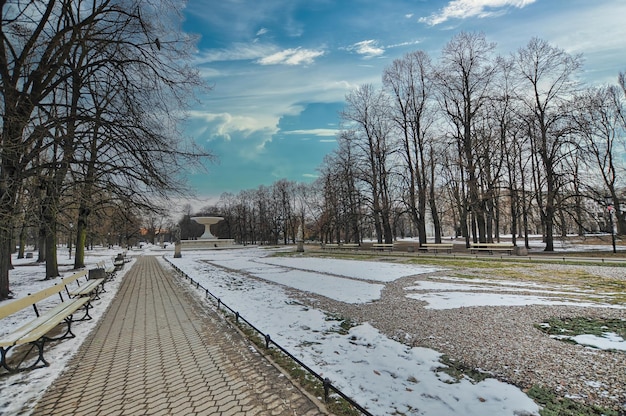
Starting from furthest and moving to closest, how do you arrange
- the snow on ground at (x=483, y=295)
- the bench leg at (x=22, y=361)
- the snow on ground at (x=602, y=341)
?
the snow on ground at (x=483, y=295) → the snow on ground at (x=602, y=341) → the bench leg at (x=22, y=361)

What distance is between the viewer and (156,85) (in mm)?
8117

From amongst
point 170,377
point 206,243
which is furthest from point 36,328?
point 206,243

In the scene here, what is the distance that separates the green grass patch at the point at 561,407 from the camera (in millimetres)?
3062

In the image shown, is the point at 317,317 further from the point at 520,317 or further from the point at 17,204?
the point at 17,204

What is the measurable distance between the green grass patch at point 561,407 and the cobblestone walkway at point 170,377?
2257mm

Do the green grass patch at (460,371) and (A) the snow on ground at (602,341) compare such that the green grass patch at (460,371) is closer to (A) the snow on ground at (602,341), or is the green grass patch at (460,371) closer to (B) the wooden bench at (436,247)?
(A) the snow on ground at (602,341)

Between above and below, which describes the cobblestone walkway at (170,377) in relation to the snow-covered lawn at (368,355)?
above

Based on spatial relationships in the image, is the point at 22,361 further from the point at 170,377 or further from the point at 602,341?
the point at 602,341

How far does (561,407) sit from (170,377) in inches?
170

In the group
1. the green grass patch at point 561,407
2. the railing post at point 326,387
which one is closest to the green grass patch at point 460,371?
the green grass patch at point 561,407

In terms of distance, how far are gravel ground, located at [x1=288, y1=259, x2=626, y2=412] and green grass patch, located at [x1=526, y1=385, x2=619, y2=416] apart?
0.41 ft

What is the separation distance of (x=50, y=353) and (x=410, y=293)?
319 inches

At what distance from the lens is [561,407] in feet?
10.4

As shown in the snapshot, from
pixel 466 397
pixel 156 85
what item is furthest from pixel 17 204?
pixel 466 397
